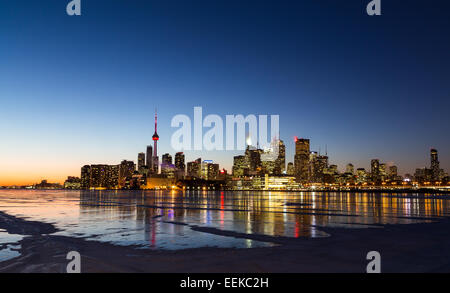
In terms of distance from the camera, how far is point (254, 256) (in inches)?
579

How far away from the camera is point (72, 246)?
57.2 feet

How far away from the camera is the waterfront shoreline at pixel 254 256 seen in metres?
12.6

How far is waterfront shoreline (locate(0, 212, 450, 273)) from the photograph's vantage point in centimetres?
1262
